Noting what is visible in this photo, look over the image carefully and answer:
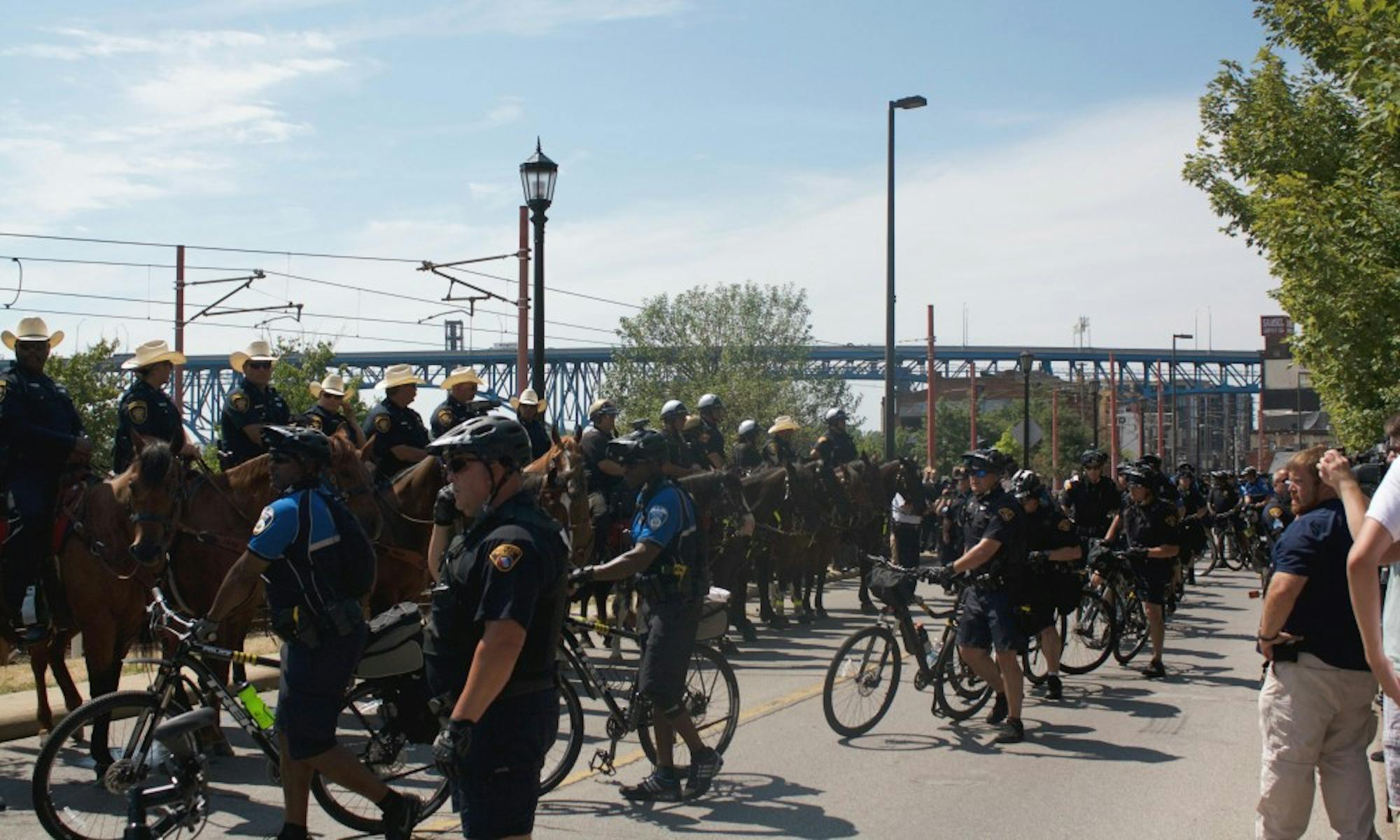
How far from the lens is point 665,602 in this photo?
7.71 m

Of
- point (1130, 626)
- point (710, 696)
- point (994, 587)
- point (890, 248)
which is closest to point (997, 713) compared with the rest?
point (994, 587)

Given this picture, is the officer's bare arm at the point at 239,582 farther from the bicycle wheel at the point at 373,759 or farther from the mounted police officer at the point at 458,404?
the mounted police officer at the point at 458,404

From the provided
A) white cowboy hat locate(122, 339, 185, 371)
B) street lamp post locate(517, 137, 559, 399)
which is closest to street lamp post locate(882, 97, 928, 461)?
street lamp post locate(517, 137, 559, 399)

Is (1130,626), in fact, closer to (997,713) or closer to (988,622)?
(997,713)

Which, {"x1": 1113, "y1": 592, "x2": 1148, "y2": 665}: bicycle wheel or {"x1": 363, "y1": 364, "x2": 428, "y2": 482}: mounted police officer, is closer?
{"x1": 363, "y1": 364, "x2": 428, "y2": 482}: mounted police officer

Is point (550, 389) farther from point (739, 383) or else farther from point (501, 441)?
point (501, 441)

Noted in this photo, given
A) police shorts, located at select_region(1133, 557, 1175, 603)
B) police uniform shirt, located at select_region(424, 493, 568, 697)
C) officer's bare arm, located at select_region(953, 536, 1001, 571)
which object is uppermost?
police uniform shirt, located at select_region(424, 493, 568, 697)

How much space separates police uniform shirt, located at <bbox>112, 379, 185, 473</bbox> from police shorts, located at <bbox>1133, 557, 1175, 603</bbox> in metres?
8.49

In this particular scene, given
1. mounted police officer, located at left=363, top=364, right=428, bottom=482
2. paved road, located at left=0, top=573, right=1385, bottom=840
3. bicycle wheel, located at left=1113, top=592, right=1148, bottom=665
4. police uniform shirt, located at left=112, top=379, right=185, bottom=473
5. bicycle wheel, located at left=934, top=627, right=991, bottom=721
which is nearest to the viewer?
paved road, located at left=0, top=573, right=1385, bottom=840

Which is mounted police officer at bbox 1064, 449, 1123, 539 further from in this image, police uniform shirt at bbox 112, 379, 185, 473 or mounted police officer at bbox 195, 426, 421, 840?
mounted police officer at bbox 195, 426, 421, 840

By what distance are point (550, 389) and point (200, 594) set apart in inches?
4304

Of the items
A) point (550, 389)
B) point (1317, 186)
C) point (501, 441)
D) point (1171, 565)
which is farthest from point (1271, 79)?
point (550, 389)

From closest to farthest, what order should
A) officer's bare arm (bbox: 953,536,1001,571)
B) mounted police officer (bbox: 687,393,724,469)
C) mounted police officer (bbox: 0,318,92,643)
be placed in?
mounted police officer (bbox: 0,318,92,643) → officer's bare arm (bbox: 953,536,1001,571) → mounted police officer (bbox: 687,393,724,469)

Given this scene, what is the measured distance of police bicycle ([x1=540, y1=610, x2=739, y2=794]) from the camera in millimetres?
7789
